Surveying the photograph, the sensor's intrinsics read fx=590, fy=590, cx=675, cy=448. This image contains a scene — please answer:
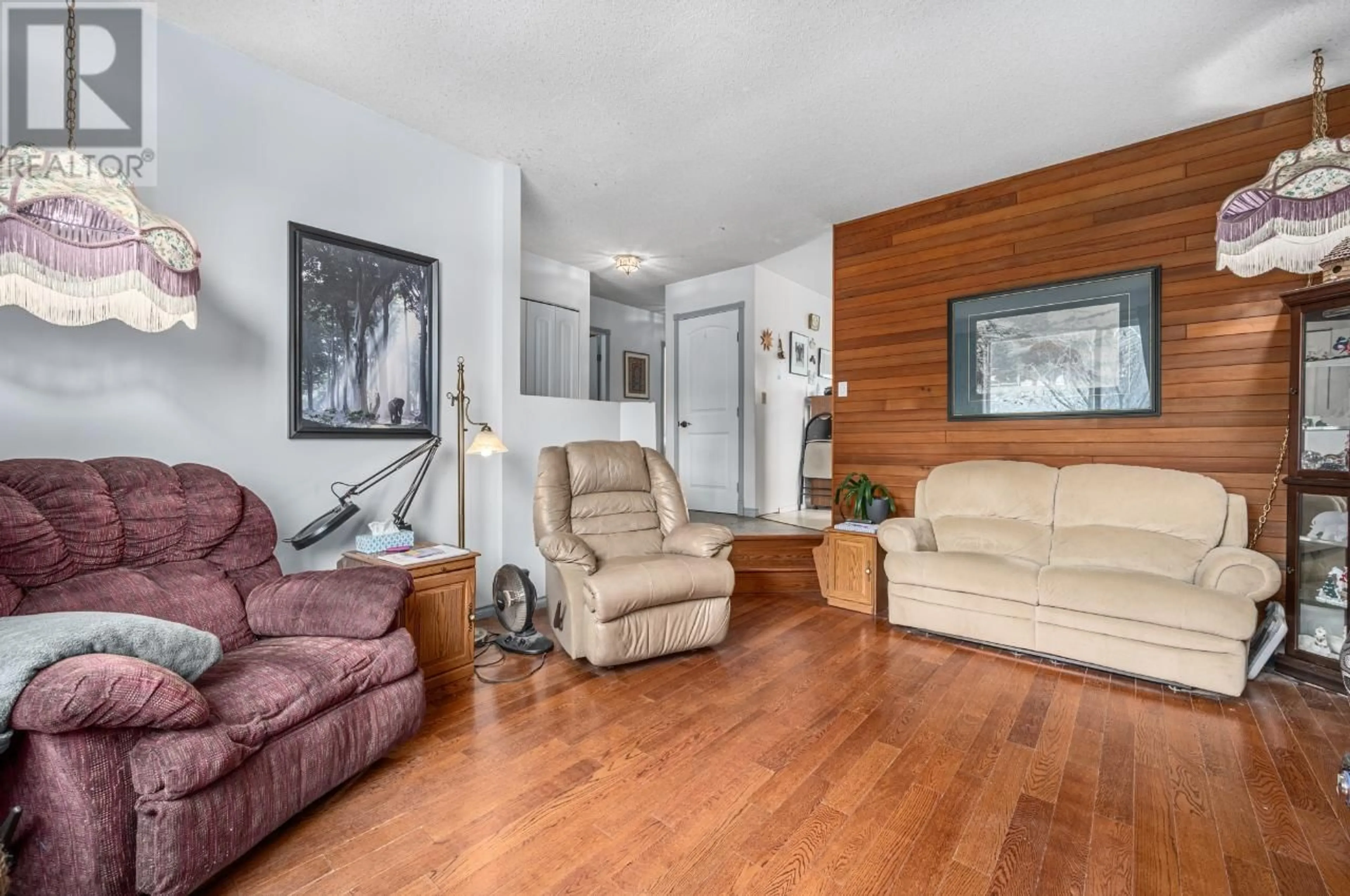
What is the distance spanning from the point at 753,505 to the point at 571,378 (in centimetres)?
219

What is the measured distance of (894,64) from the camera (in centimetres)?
259

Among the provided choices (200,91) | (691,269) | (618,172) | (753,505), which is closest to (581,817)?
(200,91)

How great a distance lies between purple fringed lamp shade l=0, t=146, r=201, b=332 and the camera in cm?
154

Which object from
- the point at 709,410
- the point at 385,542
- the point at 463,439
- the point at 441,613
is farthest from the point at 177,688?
the point at 709,410

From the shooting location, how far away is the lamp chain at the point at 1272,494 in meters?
2.88

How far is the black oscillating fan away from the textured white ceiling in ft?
7.74

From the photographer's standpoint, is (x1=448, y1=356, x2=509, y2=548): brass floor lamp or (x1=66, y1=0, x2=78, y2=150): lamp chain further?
(x1=448, y1=356, x2=509, y2=548): brass floor lamp

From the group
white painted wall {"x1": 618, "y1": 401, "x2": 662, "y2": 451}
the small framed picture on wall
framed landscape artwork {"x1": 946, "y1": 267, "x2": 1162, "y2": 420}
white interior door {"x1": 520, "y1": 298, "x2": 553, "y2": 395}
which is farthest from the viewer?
the small framed picture on wall

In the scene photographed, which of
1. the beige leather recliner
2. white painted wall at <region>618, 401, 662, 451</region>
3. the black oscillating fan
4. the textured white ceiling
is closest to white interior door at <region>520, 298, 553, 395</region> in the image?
white painted wall at <region>618, 401, 662, 451</region>

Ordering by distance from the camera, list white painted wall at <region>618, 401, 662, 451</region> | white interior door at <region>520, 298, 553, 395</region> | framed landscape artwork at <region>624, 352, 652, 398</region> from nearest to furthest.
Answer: white painted wall at <region>618, 401, 662, 451</region> → white interior door at <region>520, 298, 553, 395</region> → framed landscape artwork at <region>624, 352, 652, 398</region>

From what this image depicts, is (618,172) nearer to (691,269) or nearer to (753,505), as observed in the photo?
(691,269)

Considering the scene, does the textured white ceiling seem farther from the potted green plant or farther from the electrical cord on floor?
the electrical cord on floor

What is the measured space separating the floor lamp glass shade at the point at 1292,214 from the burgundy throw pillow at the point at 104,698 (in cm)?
387

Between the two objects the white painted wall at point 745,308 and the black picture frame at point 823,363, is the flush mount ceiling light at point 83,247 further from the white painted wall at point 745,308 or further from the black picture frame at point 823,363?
the black picture frame at point 823,363
